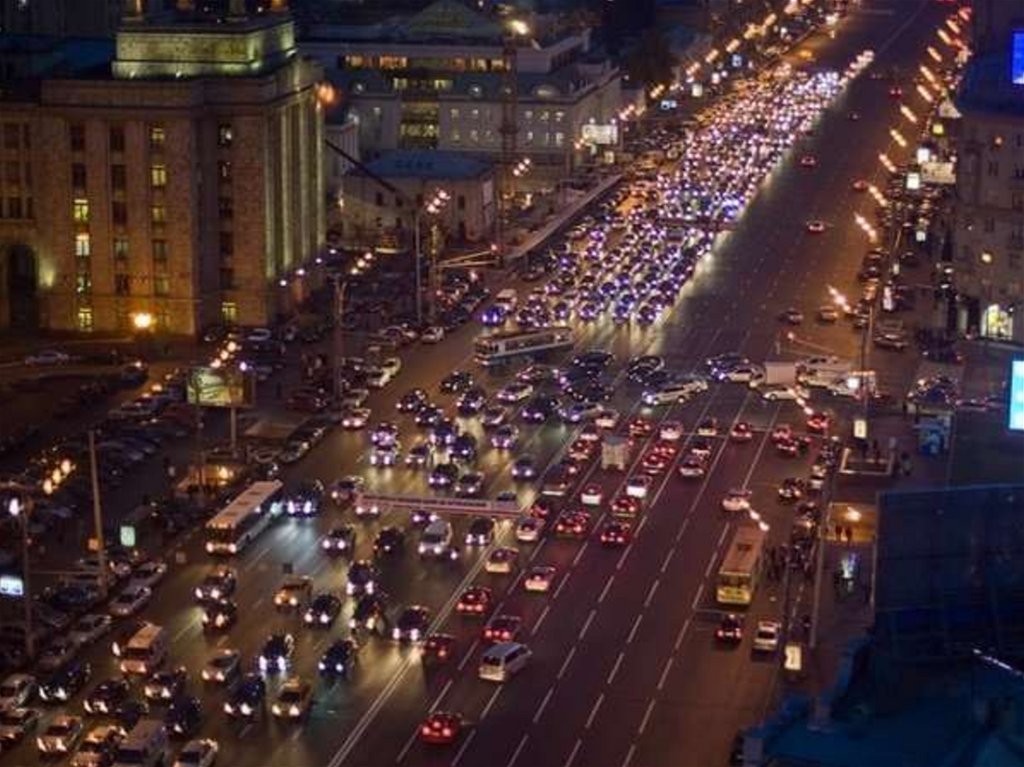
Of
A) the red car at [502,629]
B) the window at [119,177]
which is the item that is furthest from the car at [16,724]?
the window at [119,177]

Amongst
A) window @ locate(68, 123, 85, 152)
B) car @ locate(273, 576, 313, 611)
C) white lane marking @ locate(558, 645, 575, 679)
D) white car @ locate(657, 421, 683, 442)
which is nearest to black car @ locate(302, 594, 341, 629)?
car @ locate(273, 576, 313, 611)

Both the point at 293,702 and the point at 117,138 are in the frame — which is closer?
the point at 293,702

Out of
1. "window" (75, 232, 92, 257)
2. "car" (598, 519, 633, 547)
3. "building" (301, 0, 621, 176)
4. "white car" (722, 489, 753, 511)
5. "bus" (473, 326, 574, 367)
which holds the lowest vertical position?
"building" (301, 0, 621, 176)

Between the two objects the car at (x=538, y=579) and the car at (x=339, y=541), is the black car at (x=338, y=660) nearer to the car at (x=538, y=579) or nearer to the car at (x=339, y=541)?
the car at (x=538, y=579)

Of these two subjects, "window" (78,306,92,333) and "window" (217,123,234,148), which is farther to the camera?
"window" (217,123,234,148)

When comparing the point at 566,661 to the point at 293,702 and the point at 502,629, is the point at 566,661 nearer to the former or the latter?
the point at 502,629

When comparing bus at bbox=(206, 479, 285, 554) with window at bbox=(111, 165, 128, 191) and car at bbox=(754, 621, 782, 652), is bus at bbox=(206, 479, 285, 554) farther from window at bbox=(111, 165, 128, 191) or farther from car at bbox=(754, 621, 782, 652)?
window at bbox=(111, 165, 128, 191)

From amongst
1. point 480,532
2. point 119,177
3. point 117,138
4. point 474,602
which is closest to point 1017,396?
point 480,532
